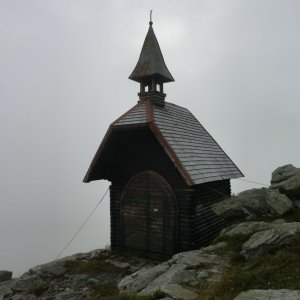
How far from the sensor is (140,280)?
9.12m

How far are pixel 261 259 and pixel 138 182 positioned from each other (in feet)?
25.0

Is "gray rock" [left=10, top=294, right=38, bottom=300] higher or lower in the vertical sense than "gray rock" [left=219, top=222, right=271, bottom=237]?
lower

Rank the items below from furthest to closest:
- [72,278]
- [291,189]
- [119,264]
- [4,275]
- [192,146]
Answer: [4,275] → [192,146] → [291,189] → [119,264] → [72,278]

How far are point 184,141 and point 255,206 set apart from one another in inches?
159

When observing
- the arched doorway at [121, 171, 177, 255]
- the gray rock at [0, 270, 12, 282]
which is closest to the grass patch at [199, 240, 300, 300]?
the arched doorway at [121, 171, 177, 255]

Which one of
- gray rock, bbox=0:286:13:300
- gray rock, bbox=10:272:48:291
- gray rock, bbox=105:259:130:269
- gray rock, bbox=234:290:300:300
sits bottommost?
gray rock, bbox=0:286:13:300

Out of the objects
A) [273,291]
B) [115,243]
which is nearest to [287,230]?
[273,291]

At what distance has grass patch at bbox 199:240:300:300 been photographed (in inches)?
263

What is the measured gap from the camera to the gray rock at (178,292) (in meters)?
7.37

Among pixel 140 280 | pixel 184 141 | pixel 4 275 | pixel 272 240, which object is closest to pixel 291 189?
pixel 184 141

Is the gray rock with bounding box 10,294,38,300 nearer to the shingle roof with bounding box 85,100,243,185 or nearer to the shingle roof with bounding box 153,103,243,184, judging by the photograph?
the shingle roof with bounding box 85,100,243,185

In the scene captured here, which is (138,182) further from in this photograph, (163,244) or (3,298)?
(3,298)

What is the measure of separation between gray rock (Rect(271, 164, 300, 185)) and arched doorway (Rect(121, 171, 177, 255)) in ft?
26.7

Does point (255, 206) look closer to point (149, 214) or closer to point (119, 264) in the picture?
point (149, 214)
